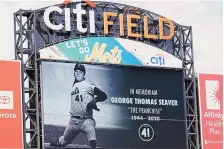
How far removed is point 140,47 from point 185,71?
2.54 m

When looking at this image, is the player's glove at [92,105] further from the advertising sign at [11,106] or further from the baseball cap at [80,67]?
the advertising sign at [11,106]

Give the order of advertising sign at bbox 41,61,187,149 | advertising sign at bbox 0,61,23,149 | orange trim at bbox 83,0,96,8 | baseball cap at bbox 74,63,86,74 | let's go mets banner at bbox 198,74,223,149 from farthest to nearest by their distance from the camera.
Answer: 1. let's go mets banner at bbox 198,74,223,149
2. orange trim at bbox 83,0,96,8
3. baseball cap at bbox 74,63,86,74
4. advertising sign at bbox 41,61,187,149
5. advertising sign at bbox 0,61,23,149

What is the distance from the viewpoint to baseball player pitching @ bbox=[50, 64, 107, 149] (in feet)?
132

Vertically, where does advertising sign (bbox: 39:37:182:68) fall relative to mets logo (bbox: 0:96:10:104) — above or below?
above

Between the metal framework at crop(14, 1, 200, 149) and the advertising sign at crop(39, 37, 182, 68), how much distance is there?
380mm

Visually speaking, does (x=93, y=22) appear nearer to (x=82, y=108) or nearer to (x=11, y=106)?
(x=82, y=108)

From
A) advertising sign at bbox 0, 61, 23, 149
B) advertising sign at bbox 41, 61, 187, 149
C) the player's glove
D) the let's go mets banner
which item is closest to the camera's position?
advertising sign at bbox 0, 61, 23, 149

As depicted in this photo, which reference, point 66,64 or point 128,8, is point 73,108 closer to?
point 66,64

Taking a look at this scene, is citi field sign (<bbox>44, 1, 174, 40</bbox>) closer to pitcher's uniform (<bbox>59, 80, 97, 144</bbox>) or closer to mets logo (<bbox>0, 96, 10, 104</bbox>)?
pitcher's uniform (<bbox>59, 80, 97, 144</bbox>)

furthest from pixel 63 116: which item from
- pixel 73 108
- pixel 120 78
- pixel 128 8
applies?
pixel 128 8

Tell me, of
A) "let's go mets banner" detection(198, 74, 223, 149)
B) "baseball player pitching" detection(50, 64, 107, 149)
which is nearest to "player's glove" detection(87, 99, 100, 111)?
"baseball player pitching" detection(50, 64, 107, 149)

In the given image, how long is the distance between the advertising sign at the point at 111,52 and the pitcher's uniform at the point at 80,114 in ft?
4.34

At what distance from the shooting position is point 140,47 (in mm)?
43281

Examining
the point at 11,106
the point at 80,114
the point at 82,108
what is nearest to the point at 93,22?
the point at 82,108
